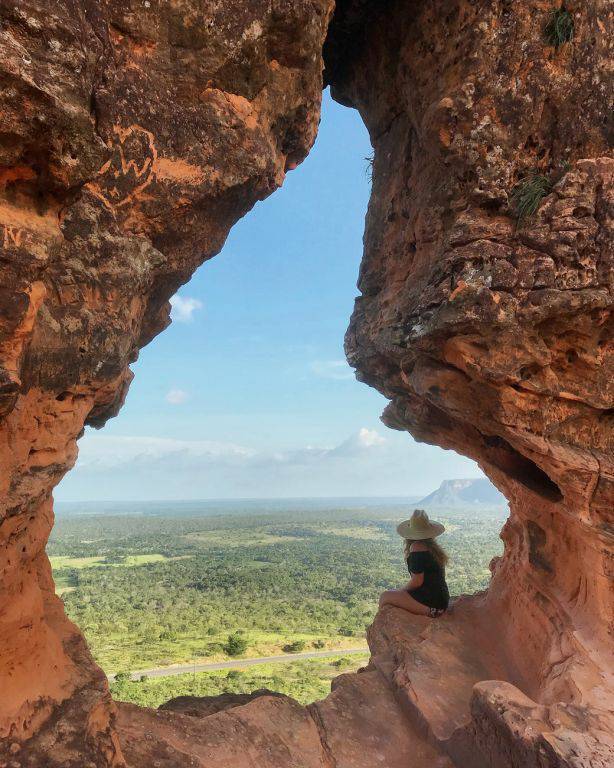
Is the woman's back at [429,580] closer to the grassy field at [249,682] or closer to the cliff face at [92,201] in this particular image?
the cliff face at [92,201]

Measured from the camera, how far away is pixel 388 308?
8.36 meters

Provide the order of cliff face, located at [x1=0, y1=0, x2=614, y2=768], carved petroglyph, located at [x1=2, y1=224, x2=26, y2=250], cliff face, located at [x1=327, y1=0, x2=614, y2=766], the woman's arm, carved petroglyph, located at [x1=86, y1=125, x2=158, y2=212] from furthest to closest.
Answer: the woman's arm, cliff face, located at [x1=327, y1=0, x2=614, y2=766], carved petroglyph, located at [x1=86, y1=125, x2=158, y2=212], cliff face, located at [x1=0, y1=0, x2=614, y2=768], carved petroglyph, located at [x1=2, y1=224, x2=26, y2=250]

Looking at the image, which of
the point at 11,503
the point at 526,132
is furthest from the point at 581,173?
the point at 11,503

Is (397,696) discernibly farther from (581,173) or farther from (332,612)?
(332,612)

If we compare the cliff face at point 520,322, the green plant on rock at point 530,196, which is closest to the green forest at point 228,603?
the cliff face at point 520,322

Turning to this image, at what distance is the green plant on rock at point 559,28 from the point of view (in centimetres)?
651

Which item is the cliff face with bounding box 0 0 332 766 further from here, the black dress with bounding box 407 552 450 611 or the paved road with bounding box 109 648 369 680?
the paved road with bounding box 109 648 369 680

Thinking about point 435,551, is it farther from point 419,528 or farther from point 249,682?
point 249,682

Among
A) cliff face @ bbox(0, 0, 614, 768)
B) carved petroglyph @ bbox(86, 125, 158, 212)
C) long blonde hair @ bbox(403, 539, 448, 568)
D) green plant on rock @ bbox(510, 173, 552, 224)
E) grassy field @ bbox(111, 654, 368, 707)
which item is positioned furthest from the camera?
grassy field @ bbox(111, 654, 368, 707)

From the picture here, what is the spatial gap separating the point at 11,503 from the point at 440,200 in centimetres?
714

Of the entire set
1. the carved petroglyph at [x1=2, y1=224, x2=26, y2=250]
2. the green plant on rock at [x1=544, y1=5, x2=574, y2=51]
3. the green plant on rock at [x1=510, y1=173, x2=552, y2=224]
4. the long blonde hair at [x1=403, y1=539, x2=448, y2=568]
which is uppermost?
the green plant on rock at [x1=544, y1=5, x2=574, y2=51]

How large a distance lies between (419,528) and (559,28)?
8.63 meters

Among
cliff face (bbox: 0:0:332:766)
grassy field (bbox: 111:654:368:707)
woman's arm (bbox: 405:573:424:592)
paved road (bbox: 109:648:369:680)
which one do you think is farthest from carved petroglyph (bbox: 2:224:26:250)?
paved road (bbox: 109:648:369:680)

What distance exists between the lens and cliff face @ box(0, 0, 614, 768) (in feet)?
13.7
